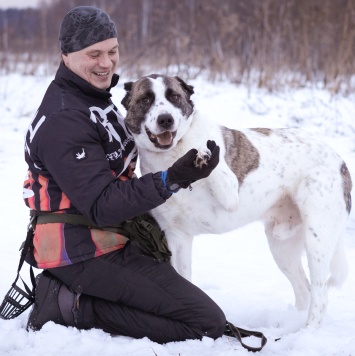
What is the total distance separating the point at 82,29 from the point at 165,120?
19.7 inches

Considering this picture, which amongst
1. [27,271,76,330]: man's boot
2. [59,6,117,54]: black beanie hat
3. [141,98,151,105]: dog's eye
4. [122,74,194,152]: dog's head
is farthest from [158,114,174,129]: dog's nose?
[27,271,76,330]: man's boot

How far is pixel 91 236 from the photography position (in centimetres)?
240

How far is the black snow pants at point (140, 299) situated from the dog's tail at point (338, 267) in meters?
0.76

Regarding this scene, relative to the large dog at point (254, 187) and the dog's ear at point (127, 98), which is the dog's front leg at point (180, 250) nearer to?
the large dog at point (254, 187)

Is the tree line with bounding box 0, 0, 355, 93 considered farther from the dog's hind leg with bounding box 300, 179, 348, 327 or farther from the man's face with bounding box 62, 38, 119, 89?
the man's face with bounding box 62, 38, 119, 89

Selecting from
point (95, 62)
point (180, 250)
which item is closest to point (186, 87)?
point (95, 62)

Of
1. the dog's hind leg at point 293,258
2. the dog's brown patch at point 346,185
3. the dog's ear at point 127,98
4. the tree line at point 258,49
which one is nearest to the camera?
the dog's ear at point 127,98

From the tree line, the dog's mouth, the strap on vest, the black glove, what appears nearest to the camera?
the black glove

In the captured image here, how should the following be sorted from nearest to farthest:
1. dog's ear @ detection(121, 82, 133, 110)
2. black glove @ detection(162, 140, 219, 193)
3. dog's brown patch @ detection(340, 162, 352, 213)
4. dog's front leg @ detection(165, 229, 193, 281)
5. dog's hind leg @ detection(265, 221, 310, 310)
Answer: black glove @ detection(162, 140, 219, 193), dog's ear @ detection(121, 82, 133, 110), dog's front leg @ detection(165, 229, 193, 281), dog's brown patch @ detection(340, 162, 352, 213), dog's hind leg @ detection(265, 221, 310, 310)

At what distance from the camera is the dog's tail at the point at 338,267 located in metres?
2.93

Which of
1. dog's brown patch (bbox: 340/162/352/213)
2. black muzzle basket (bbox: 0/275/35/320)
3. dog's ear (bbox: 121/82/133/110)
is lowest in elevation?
black muzzle basket (bbox: 0/275/35/320)

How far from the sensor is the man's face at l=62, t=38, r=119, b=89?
2.38m

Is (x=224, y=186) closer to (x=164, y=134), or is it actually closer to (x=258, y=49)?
(x=164, y=134)

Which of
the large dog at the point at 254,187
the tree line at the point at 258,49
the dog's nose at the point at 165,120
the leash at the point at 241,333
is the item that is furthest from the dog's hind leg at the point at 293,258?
the tree line at the point at 258,49
